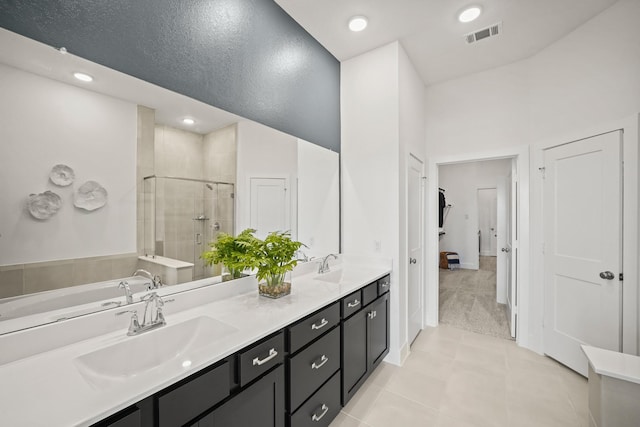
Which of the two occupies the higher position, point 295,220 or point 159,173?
point 159,173

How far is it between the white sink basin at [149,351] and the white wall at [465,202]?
722 centimetres

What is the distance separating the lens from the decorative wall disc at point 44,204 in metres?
1.07

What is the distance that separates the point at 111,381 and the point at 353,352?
146 cm

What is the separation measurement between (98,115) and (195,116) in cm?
49

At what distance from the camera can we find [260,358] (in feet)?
3.96

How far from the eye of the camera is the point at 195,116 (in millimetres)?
1620

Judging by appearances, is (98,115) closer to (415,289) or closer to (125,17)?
(125,17)

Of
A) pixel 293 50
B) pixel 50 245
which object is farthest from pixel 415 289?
pixel 50 245

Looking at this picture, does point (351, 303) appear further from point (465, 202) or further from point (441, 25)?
point (465, 202)

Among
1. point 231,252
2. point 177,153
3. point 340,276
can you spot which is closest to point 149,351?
point 231,252

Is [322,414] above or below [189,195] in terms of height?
below

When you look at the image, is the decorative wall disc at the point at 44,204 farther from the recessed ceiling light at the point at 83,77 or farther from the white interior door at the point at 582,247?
the white interior door at the point at 582,247

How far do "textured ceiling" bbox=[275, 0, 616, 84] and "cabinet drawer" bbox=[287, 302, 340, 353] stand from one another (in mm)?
2339

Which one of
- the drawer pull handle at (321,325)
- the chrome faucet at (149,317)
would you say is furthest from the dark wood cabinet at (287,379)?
the chrome faucet at (149,317)
